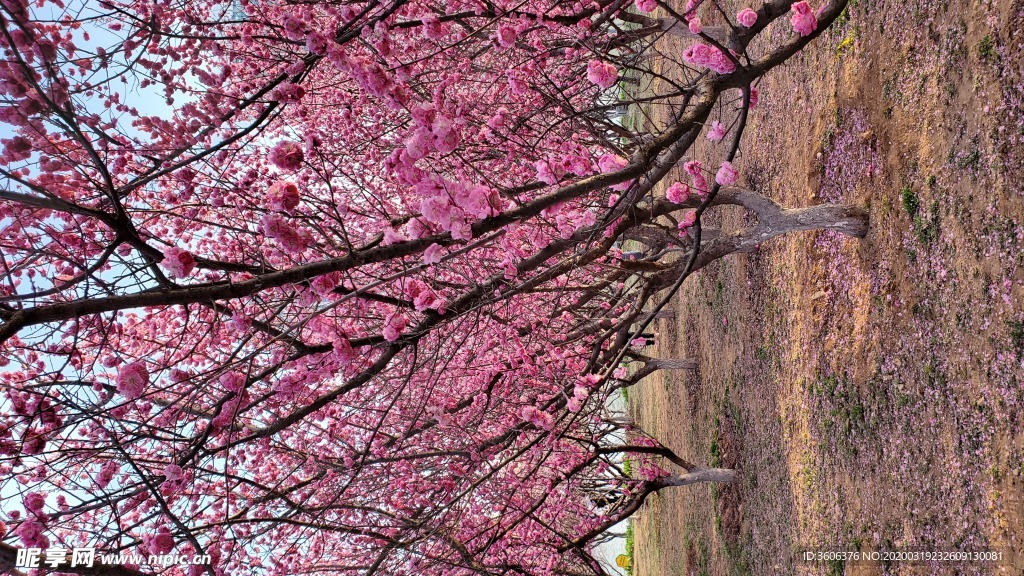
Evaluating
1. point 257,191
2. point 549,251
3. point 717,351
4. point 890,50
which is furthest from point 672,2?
point 549,251

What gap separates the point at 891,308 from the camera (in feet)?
14.5

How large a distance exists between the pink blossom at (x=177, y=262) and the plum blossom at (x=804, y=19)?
4354mm

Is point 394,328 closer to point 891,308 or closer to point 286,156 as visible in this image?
point 286,156

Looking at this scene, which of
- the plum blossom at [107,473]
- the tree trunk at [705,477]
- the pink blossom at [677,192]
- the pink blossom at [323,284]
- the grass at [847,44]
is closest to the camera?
the pink blossom at [323,284]

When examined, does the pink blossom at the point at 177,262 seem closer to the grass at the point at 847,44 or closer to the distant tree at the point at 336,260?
the distant tree at the point at 336,260

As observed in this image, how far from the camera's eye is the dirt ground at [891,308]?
11.3 feet

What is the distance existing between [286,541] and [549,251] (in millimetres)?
4969

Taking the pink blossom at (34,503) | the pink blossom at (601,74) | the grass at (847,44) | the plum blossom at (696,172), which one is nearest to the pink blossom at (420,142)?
the pink blossom at (601,74)

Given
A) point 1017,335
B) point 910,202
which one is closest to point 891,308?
point 910,202

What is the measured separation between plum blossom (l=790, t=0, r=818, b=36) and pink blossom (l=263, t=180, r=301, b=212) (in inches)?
148

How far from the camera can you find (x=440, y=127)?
135 inches

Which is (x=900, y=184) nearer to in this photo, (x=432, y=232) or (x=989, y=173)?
(x=989, y=173)

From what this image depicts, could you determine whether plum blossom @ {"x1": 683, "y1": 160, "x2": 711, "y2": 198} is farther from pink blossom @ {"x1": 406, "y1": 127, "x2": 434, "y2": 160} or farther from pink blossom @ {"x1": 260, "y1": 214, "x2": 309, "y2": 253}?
pink blossom @ {"x1": 260, "y1": 214, "x2": 309, "y2": 253}

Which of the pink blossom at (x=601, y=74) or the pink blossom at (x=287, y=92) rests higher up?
the pink blossom at (x=287, y=92)
